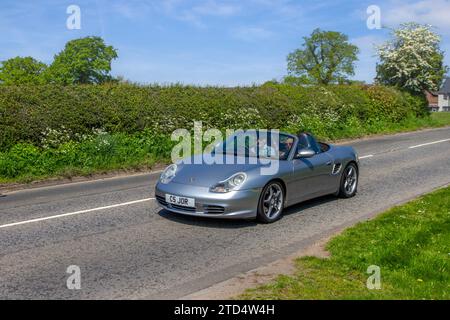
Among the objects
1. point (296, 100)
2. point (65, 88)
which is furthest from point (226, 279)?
point (296, 100)

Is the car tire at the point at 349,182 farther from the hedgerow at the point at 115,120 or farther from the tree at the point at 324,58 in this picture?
the tree at the point at 324,58

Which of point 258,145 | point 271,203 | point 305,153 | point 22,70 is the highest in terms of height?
point 22,70

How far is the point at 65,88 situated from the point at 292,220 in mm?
9449

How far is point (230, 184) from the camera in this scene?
742 centimetres

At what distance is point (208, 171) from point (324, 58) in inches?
3238

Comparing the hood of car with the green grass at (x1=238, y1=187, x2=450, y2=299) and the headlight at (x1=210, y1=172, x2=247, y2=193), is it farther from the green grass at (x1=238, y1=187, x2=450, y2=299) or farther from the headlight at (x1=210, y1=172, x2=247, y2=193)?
the green grass at (x1=238, y1=187, x2=450, y2=299)

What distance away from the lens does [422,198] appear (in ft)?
30.6

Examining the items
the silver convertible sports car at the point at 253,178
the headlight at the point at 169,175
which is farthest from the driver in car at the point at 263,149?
the headlight at the point at 169,175

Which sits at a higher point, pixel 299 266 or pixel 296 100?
pixel 296 100

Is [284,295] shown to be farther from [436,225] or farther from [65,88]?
[65,88]

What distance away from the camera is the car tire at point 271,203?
303 inches

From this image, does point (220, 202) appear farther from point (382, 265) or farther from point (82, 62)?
point (82, 62)

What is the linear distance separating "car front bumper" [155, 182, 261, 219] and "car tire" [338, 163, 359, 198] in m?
2.83

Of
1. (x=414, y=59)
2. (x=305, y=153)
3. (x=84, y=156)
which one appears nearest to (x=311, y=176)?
(x=305, y=153)
